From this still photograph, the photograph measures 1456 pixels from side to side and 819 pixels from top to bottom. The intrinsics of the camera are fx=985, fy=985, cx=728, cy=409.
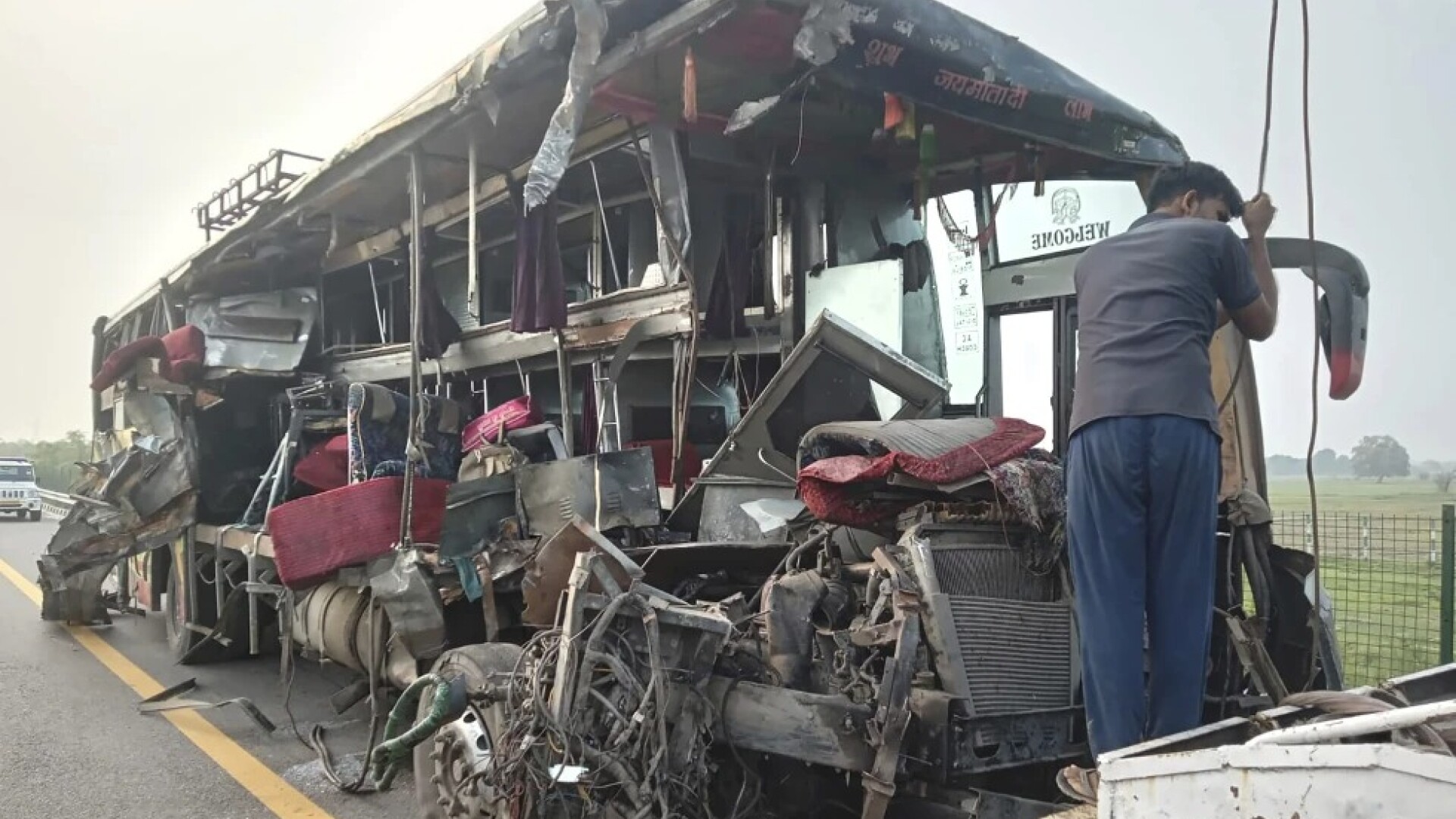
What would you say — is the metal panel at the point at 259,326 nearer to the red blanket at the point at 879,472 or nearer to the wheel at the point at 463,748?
the wheel at the point at 463,748

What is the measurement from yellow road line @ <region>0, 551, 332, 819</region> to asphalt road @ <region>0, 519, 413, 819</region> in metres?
0.01

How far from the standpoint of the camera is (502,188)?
7.47 meters

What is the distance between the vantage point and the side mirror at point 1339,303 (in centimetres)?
481

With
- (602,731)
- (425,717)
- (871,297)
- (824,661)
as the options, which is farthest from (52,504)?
(824,661)

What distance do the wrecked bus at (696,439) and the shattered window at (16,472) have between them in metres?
20.2

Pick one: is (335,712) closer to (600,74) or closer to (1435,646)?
(600,74)

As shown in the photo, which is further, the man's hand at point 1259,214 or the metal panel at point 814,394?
the metal panel at point 814,394

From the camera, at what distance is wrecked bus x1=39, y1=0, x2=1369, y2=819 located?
3.32m

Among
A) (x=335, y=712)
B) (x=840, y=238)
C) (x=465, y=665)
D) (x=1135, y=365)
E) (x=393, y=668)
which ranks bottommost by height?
(x=335, y=712)

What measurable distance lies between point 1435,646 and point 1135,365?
5244 mm

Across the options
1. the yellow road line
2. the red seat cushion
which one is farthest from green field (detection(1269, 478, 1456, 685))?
the yellow road line

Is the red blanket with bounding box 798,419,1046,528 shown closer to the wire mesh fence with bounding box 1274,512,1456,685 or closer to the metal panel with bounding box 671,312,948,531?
the metal panel with bounding box 671,312,948,531

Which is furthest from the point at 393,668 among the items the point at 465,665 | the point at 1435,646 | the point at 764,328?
the point at 1435,646

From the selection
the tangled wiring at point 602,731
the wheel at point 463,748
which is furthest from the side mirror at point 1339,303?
the wheel at point 463,748
